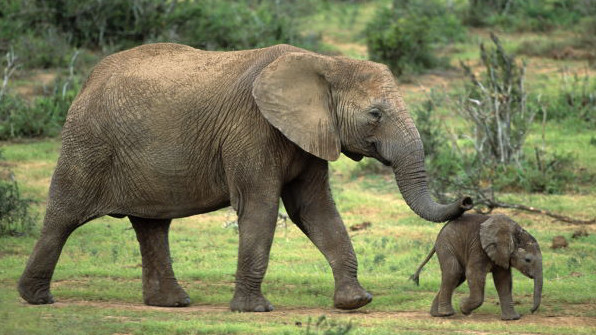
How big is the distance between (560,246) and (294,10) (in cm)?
1305

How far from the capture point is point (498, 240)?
8.68 m

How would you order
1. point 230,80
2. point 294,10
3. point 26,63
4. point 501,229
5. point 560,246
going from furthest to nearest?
point 294,10
point 26,63
point 560,246
point 230,80
point 501,229

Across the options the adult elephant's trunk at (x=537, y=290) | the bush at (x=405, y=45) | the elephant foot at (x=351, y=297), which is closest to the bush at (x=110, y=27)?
the bush at (x=405, y=45)

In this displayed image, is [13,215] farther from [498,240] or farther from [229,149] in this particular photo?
[498,240]

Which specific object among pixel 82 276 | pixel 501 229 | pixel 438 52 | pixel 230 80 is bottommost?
pixel 438 52

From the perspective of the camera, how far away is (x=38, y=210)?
14219mm

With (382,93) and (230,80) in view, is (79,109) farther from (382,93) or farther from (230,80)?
(382,93)

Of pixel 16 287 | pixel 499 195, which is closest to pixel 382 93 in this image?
pixel 16 287

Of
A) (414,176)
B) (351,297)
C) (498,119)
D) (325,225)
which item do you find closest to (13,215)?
(325,225)

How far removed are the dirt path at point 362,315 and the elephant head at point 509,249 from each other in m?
0.38

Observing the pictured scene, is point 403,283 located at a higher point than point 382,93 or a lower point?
lower

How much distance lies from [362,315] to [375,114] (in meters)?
1.49

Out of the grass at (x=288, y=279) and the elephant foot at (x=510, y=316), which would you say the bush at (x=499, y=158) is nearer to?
the grass at (x=288, y=279)

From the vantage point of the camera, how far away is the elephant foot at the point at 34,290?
9844 mm
